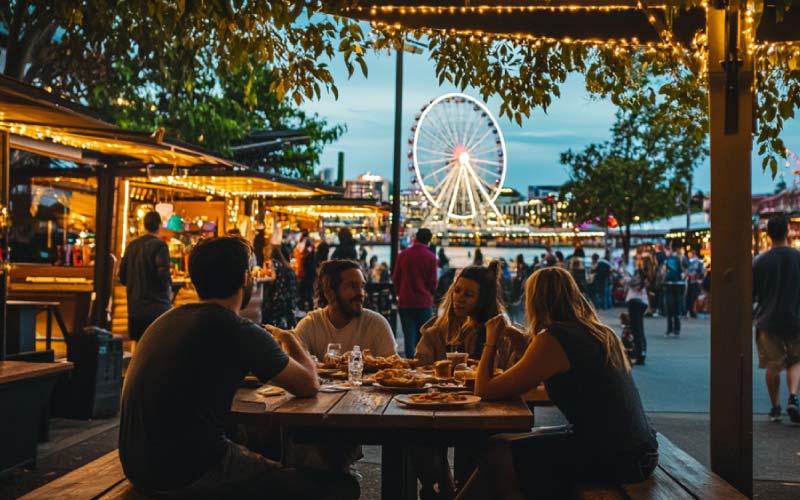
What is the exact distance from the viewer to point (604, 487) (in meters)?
4.15

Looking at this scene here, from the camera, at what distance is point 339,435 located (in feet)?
13.6

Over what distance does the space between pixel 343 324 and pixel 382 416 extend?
223 cm

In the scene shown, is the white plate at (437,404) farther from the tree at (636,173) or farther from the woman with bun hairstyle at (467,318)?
the tree at (636,173)

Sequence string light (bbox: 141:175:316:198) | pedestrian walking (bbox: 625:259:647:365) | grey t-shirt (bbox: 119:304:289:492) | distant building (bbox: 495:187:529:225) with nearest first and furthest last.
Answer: grey t-shirt (bbox: 119:304:289:492)
pedestrian walking (bbox: 625:259:647:365)
string light (bbox: 141:175:316:198)
distant building (bbox: 495:187:529:225)

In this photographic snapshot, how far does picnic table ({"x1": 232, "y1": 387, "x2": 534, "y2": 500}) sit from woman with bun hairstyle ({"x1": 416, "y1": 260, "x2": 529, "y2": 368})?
160 cm

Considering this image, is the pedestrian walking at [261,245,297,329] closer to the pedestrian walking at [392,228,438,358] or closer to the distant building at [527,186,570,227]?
the pedestrian walking at [392,228,438,358]

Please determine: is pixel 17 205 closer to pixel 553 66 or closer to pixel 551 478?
pixel 553 66

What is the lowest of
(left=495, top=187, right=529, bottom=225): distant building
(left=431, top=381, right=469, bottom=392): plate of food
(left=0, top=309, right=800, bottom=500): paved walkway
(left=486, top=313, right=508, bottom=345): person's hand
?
(left=0, top=309, right=800, bottom=500): paved walkway

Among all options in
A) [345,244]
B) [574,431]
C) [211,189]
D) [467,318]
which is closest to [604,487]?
[574,431]

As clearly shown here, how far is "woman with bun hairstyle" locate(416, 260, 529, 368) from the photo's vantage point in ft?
19.9

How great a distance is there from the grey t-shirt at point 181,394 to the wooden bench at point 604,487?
0.34m

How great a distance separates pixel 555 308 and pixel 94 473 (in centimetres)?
226

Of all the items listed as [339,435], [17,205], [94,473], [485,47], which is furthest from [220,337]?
[17,205]

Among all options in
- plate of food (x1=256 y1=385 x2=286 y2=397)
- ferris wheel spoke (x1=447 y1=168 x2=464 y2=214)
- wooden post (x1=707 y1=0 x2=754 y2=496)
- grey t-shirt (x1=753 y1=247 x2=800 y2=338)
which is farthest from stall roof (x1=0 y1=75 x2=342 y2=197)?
ferris wheel spoke (x1=447 y1=168 x2=464 y2=214)
